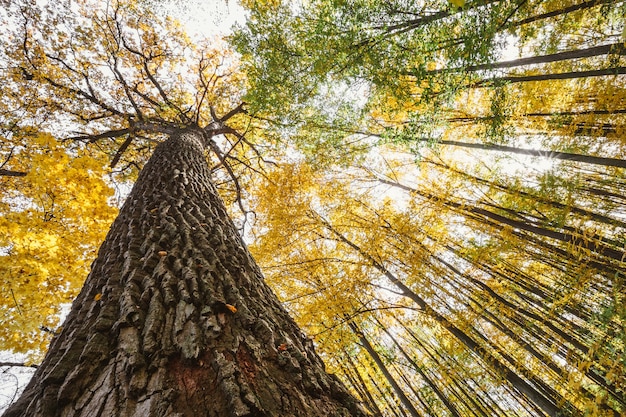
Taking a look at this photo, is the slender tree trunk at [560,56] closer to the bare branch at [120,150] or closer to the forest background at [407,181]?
the forest background at [407,181]

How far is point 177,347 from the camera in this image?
938 millimetres

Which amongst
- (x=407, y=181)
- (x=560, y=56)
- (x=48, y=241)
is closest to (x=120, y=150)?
(x=48, y=241)

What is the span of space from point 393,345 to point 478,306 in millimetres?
3405

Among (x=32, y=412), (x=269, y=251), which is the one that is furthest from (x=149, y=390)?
(x=269, y=251)

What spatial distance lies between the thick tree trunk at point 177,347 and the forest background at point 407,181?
7.65 feet

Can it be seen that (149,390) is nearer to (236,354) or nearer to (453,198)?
(236,354)

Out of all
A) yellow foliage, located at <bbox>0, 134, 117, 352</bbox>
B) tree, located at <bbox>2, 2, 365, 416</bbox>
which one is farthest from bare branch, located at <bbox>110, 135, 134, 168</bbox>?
tree, located at <bbox>2, 2, 365, 416</bbox>

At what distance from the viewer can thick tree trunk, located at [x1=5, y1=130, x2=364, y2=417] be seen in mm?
783

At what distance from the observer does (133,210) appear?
7.44 feet

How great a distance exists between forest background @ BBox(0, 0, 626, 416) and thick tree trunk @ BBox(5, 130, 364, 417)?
2.33 metres

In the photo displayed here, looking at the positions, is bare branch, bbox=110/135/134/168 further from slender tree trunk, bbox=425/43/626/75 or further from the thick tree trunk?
slender tree trunk, bbox=425/43/626/75

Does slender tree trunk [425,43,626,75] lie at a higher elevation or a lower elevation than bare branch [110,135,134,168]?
lower

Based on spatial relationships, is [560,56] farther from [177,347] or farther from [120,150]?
[120,150]

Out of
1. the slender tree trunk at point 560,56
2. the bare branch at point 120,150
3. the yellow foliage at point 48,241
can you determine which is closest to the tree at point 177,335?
the yellow foliage at point 48,241
